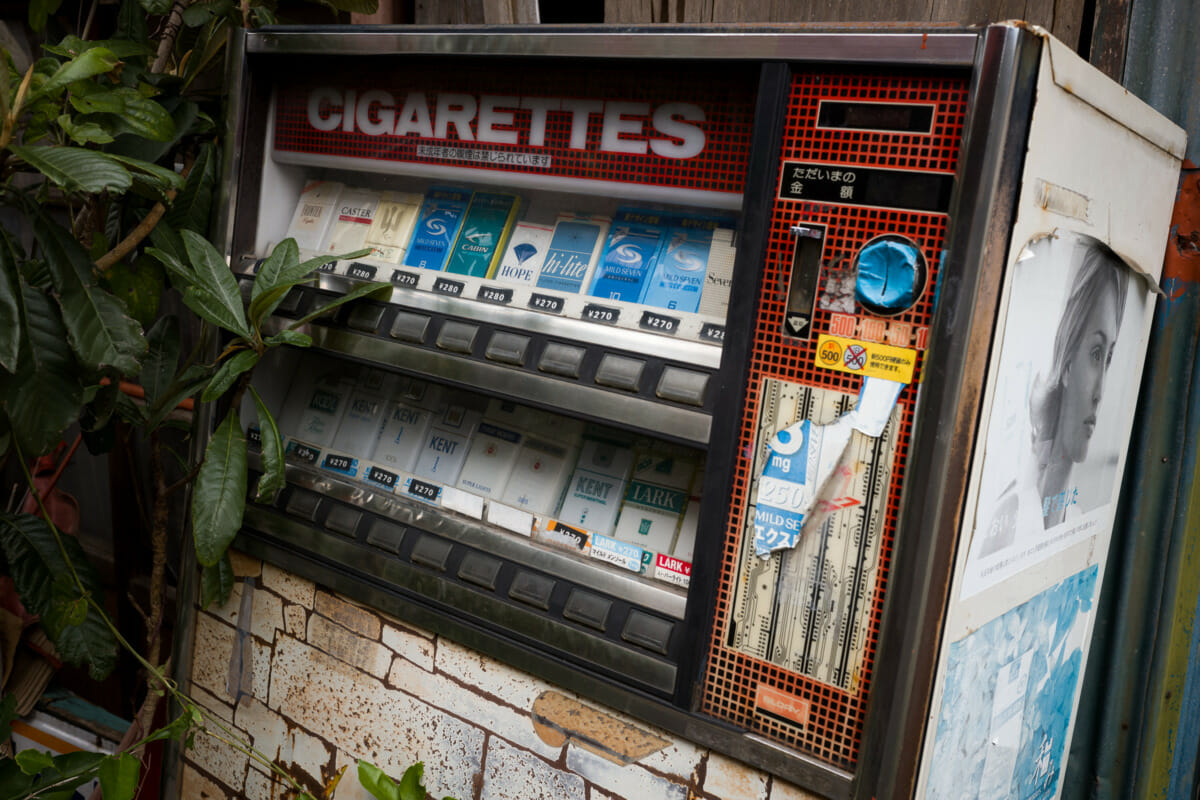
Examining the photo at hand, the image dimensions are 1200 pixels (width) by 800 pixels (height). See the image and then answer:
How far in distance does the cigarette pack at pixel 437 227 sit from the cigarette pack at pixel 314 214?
255 mm

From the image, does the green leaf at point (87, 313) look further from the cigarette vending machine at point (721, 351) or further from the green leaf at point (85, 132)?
the cigarette vending machine at point (721, 351)

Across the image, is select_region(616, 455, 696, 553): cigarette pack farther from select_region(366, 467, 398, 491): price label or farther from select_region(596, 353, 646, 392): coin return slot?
select_region(366, 467, 398, 491): price label

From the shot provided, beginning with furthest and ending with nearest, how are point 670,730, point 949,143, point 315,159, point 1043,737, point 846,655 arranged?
point 315,159
point 1043,737
point 670,730
point 846,655
point 949,143

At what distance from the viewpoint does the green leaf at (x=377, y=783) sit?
175 cm

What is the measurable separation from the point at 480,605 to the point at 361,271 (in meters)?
0.76

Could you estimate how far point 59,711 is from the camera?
2.92 m

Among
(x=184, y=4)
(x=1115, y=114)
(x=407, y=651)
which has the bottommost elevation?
(x=407, y=651)

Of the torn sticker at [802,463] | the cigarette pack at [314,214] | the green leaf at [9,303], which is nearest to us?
the torn sticker at [802,463]

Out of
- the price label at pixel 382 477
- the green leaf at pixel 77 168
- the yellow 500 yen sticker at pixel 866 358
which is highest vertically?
the green leaf at pixel 77 168

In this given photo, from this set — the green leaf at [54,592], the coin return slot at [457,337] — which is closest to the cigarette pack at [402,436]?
the coin return slot at [457,337]

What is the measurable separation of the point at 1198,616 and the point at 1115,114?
3.41 feet

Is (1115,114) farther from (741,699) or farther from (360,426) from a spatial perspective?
(360,426)

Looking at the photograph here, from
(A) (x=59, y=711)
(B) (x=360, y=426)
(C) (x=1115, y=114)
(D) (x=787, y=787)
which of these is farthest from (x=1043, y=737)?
(A) (x=59, y=711)

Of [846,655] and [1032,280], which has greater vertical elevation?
[1032,280]
